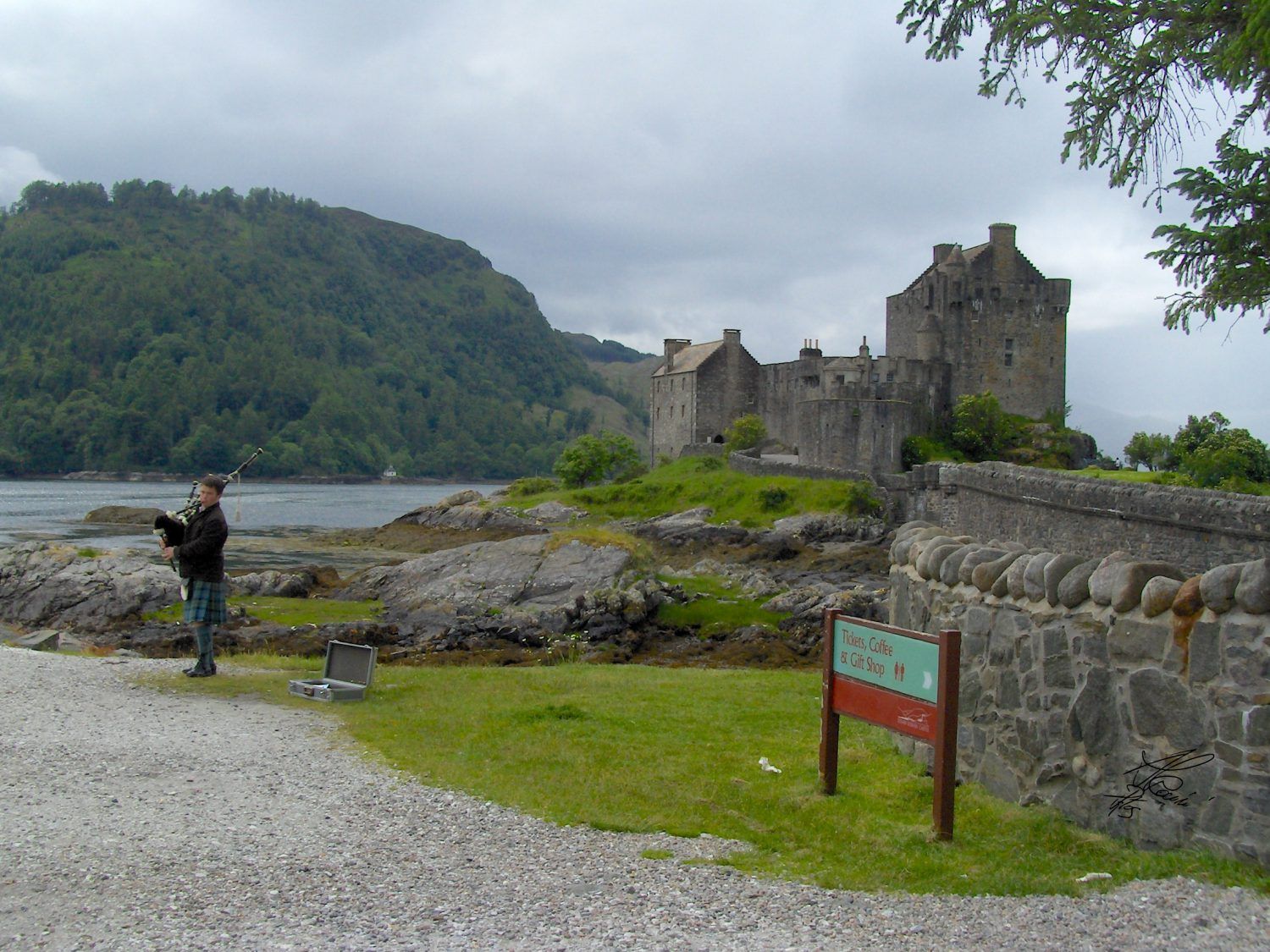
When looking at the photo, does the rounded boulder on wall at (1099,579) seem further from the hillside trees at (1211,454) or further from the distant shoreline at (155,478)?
the distant shoreline at (155,478)

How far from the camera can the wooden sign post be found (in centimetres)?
753

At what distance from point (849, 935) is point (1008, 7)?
11.4 metres

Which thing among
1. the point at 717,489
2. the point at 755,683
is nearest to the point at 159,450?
the point at 717,489

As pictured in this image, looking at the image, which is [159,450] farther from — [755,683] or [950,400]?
[755,683]

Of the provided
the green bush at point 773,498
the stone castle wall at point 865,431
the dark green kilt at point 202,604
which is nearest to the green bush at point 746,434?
the stone castle wall at point 865,431

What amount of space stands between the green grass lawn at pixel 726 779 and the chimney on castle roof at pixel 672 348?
7181 cm

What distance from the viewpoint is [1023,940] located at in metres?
5.75

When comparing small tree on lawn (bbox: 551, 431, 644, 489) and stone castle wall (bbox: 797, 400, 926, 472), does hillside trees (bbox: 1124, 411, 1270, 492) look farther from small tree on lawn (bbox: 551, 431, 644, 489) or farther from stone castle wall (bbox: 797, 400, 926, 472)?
small tree on lawn (bbox: 551, 431, 644, 489)

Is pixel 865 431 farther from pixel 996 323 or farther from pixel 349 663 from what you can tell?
pixel 349 663

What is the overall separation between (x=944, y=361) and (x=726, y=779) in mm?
57048

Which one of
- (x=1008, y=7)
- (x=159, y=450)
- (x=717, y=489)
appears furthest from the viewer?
(x=159, y=450)

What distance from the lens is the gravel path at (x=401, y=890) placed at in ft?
18.7

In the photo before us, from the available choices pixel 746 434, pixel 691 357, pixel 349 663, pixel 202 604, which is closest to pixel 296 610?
pixel 202 604

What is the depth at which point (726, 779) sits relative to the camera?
927 cm
